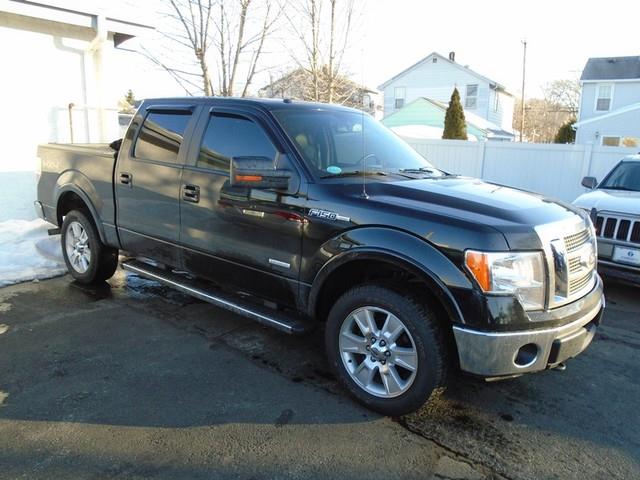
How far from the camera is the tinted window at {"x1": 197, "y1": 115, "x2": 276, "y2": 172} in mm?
3918

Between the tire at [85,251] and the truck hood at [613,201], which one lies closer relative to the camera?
the tire at [85,251]

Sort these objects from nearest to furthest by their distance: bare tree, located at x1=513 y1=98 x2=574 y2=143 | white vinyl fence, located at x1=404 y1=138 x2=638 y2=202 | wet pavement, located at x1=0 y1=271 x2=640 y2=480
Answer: wet pavement, located at x1=0 y1=271 x2=640 y2=480
white vinyl fence, located at x1=404 y1=138 x2=638 y2=202
bare tree, located at x1=513 y1=98 x2=574 y2=143

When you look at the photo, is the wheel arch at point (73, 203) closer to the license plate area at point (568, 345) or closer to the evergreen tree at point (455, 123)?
the license plate area at point (568, 345)

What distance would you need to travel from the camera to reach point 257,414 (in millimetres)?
3240

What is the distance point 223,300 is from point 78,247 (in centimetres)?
257

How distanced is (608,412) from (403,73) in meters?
37.8

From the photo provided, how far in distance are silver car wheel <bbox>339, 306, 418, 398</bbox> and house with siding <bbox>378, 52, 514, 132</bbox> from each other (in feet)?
115

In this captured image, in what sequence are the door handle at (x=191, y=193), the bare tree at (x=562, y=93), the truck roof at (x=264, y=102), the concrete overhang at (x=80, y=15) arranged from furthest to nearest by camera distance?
the bare tree at (x=562, y=93) < the concrete overhang at (x=80, y=15) < the door handle at (x=191, y=193) < the truck roof at (x=264, y=102)

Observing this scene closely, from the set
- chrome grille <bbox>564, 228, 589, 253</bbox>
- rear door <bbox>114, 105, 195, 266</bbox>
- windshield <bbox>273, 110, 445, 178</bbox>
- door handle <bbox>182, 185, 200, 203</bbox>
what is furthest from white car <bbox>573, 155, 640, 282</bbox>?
rear door <bbox>114, 105, 195, 266</bbox>

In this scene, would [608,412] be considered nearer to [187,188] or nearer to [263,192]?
[263,192]

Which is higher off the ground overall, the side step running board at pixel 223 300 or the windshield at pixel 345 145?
the windshield at pixel 345 145

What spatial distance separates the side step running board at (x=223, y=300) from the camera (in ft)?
12.0

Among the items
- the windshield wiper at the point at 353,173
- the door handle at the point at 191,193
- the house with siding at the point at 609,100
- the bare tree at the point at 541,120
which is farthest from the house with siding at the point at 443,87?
the windshield wiper at the point at 353,173

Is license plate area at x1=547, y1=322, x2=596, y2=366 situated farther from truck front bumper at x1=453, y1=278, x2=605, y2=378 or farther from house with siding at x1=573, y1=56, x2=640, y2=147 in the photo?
house with siding at x1=573, y1=56, x2=640, y2=147
